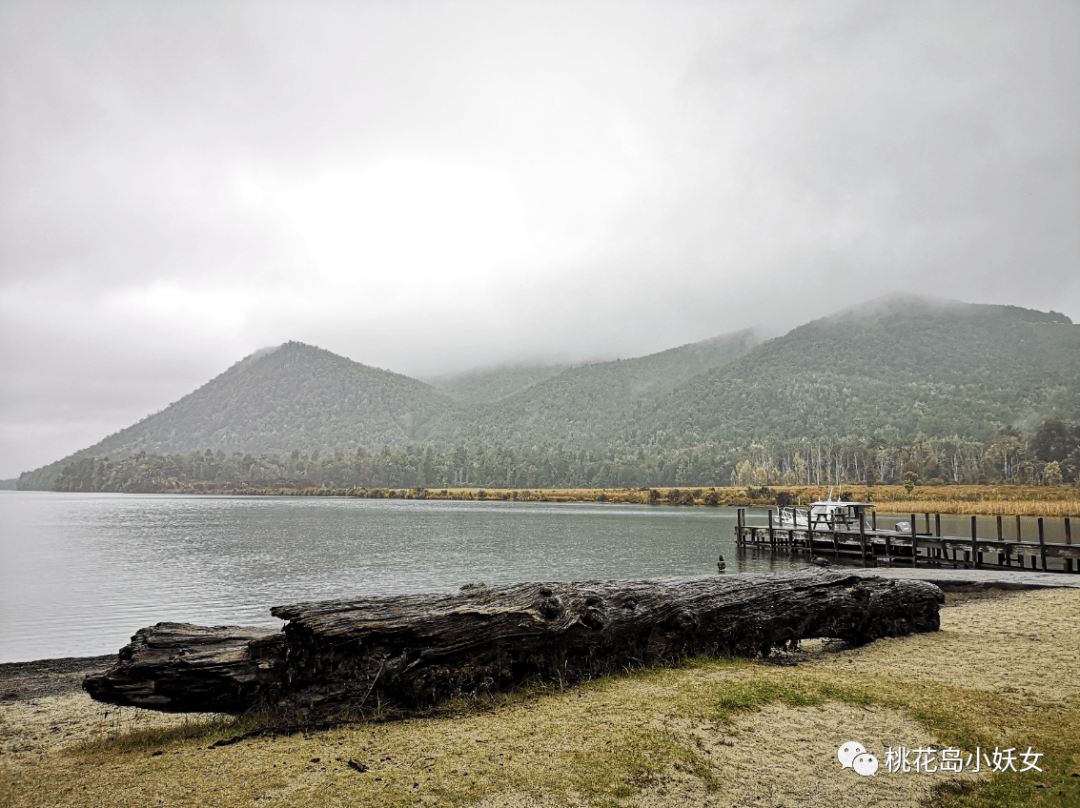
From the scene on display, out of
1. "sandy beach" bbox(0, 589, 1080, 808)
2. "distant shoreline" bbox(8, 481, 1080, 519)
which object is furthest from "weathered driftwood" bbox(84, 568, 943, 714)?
"distant shoreline" bbox(8, 481, 1080, 519)

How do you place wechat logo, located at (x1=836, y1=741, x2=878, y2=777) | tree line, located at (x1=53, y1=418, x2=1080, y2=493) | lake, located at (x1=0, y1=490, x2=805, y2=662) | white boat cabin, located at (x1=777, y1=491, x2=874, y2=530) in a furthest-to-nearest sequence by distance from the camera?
tree line, located at (x1=53, y1=418, x2=1080, y2=493) → white boat cabin, located at (x1=777, y1=491, x2=874, y2=530) → lake, located at (x1=0, y1=490, x2=805, y2=662) → wechat logo, located at (x1=836, y1=741, x2=878, y2=777)

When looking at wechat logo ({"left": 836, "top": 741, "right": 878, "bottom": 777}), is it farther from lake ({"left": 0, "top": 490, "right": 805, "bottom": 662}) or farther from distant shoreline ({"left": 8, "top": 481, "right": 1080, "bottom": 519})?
distant shoreline ({"left": 8, "top": 481, "right": 1080, "bottom": 519})

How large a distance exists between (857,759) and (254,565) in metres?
34.4

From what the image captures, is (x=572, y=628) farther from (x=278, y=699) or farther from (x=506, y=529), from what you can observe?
(x=506, y=529)

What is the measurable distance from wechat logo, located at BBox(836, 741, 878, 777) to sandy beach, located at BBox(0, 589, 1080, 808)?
7 centimetres

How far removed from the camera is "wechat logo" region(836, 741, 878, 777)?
6.13 meters

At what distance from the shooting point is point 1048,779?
5.66m

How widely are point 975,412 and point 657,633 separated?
206 m

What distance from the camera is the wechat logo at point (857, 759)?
241 inches

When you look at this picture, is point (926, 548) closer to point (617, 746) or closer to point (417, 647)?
point (617, 746)

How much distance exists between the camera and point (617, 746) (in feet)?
21.7

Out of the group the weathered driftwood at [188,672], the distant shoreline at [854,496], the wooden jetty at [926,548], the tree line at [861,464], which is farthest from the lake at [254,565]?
the tree line at [861,464]

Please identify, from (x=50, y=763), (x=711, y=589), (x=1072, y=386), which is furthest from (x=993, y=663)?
(x=1072, y=386)


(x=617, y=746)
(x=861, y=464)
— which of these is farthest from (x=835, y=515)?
(x=861, y=464)
